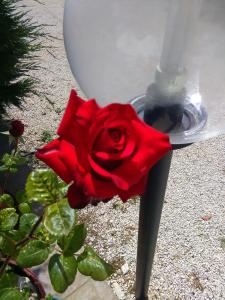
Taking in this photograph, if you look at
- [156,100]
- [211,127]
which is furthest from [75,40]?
[211,127]

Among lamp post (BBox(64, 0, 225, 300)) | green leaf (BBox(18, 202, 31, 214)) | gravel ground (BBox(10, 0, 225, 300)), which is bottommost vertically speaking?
gravel ground (BBox(10, 0, 225, 300))

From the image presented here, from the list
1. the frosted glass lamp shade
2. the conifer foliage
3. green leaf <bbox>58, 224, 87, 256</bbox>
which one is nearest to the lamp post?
the frosted glass lamp shade

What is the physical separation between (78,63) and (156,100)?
0.19 m

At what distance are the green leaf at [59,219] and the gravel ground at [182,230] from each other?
1496 millimetres

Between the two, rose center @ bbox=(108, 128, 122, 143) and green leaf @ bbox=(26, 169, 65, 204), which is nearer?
rose center @ bbox=(108, 128, 122, 143)

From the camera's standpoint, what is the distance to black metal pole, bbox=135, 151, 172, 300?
114 cm

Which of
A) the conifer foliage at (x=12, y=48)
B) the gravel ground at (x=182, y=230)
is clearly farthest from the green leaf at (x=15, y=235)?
the conifer foliage at (x=12, y=48)

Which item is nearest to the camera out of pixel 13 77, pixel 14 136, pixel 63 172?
pixel 63 172

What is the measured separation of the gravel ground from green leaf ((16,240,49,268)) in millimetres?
1295

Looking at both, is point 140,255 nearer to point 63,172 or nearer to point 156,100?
point 156,100

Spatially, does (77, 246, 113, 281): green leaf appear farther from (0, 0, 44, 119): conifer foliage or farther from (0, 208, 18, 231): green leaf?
(0, 0, 44, 119): conifer foliage

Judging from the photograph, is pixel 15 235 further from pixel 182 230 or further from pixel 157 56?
pixel 182 230

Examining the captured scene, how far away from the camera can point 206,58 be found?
2.64ft

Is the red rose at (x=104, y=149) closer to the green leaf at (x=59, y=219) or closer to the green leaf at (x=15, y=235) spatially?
the green leaf at (x=59, y=219)
